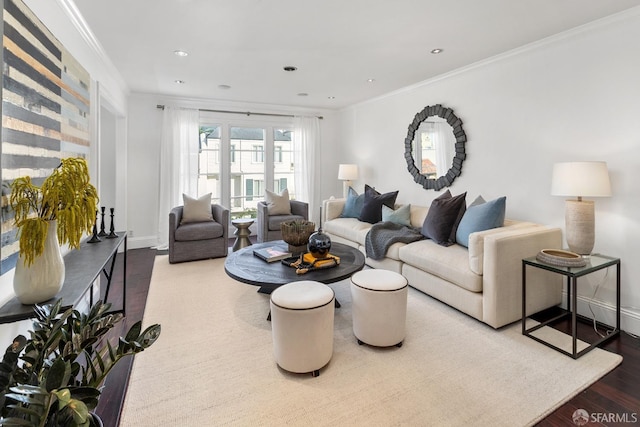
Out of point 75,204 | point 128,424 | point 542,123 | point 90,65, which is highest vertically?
point 90,65

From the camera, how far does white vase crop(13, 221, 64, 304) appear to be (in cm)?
146

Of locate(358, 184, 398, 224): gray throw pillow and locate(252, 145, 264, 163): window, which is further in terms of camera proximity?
locate(252, 145, 264, 163): window

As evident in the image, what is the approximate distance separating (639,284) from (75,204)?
12.4ft

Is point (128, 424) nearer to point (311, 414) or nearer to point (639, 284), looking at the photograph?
point (311, 414)

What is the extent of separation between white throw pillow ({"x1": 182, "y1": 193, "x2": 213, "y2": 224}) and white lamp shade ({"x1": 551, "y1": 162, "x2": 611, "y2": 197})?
4127 mm

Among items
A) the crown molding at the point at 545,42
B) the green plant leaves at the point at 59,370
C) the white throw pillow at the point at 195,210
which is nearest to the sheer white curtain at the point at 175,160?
the white throw pillow at the point at 195,210

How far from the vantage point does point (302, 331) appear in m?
1.91

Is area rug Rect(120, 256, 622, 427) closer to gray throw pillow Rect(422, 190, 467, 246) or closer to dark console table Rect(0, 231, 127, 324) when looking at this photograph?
dark console table Rect(0, 231, 127, 324)

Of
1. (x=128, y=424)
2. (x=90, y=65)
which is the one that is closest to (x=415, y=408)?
(x=128, y=424)

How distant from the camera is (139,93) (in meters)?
5.02

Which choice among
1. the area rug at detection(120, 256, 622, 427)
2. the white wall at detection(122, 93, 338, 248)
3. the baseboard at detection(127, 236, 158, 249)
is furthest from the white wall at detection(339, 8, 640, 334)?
the baseboard at detection(127, 236, 158, 249)

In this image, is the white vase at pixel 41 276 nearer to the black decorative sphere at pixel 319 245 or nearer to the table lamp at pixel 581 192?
the black decorative sphere at pixel 319 245

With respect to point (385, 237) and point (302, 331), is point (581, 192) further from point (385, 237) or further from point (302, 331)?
point (302, 331)

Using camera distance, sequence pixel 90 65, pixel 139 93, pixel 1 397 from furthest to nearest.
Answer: pixel 139 93
pixel 90 65
pixel 1 397
